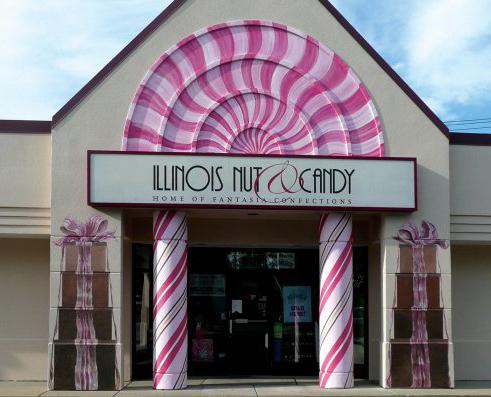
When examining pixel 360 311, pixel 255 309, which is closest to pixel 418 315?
pixel 360 311

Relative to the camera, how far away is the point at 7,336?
1481 cm

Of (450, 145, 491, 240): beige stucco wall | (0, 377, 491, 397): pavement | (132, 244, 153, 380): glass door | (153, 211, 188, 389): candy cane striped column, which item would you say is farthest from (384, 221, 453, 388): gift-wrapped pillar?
(132, 244, 153, 380): glass door

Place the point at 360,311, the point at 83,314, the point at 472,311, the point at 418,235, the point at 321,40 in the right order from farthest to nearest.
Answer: the point at 472,311 → the point at 360,311 → the point at 321,40 → the point at 418,235 → the point at 83,314

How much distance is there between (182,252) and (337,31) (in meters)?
5.15

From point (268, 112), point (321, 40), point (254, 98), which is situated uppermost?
point (321, 40)

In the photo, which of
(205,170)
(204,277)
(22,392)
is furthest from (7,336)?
(205,170)

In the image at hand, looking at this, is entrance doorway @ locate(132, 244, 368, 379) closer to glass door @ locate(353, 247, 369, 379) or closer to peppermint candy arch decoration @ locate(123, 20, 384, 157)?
glass door @ locate(353, 247, 369, 379)

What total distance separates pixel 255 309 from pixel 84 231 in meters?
4.33

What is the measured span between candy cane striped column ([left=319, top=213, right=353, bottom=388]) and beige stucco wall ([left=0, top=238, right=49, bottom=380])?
5663mm

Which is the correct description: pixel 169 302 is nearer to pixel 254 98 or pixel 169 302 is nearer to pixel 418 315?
pixel 254 98

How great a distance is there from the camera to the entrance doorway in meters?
15.4

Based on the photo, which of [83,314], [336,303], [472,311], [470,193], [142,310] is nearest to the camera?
[83,314]

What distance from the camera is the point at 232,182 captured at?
13.3 meters

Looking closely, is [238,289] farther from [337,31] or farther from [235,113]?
[337,31]
